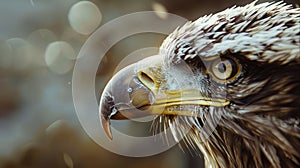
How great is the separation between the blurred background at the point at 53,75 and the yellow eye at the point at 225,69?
148 centimetres

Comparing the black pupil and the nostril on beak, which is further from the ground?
the nostril on beak

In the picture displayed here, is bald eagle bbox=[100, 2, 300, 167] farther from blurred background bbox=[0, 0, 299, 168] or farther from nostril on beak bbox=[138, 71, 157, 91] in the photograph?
blurred background bbox=[0, 0, 299, 168]

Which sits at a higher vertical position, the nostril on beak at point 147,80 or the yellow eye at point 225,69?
the nostril on beak at point 147,80

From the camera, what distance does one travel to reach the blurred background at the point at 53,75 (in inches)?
121

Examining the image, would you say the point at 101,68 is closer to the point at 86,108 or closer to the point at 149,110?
the point at 86,108

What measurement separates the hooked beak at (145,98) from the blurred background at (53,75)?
4.74 ft

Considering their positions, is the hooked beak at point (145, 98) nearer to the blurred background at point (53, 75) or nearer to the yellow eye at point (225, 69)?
the yellow eye at point (225, 69)

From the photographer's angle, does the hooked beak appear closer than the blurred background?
Yes

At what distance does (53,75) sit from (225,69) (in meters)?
1.91

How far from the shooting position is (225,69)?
4.71ft

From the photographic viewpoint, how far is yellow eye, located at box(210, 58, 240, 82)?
1.43m

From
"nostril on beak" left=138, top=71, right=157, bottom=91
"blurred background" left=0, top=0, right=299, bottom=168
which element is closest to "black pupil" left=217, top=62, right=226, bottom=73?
"nostril on beak" left=138, top=71, right=157, bottom=91

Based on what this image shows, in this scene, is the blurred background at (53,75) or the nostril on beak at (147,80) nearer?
the nostril on beak at (147,80)

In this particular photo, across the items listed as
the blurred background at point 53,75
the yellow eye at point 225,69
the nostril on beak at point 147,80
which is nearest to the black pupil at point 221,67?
the yellow eye at point 225,69
